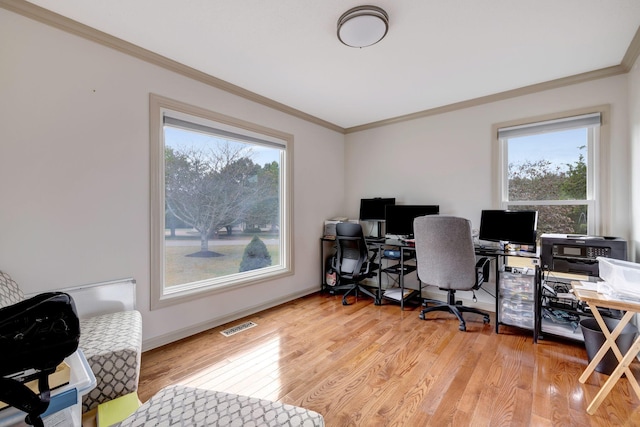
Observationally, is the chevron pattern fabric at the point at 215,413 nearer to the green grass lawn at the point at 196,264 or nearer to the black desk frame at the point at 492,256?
the green grass lawn at the point at 196,264

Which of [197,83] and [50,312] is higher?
[197,83]

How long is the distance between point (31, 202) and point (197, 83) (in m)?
1.58

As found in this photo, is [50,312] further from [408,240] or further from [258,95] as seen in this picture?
[408,240]

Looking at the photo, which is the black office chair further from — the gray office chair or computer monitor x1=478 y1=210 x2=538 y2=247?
computer monitor x1=478 y1=210 x2=538 y2=247

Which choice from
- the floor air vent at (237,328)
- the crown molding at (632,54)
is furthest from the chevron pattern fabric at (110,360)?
the crown molding at (632,54)

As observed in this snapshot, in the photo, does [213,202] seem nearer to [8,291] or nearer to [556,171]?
[8,291]

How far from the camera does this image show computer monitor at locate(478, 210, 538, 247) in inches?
104

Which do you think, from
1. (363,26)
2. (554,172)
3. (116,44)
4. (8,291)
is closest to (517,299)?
(554,172)

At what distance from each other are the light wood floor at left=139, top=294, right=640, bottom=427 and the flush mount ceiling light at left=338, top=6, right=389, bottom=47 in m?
2.39

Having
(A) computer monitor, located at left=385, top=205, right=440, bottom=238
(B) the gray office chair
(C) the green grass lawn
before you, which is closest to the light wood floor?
(B) the gray office chair

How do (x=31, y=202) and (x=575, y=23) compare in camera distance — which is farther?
(x=575, y=23)

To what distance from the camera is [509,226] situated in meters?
2.79

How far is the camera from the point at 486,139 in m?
3.19

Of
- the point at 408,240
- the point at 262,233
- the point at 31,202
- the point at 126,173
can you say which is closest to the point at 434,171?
the point at 408,240
